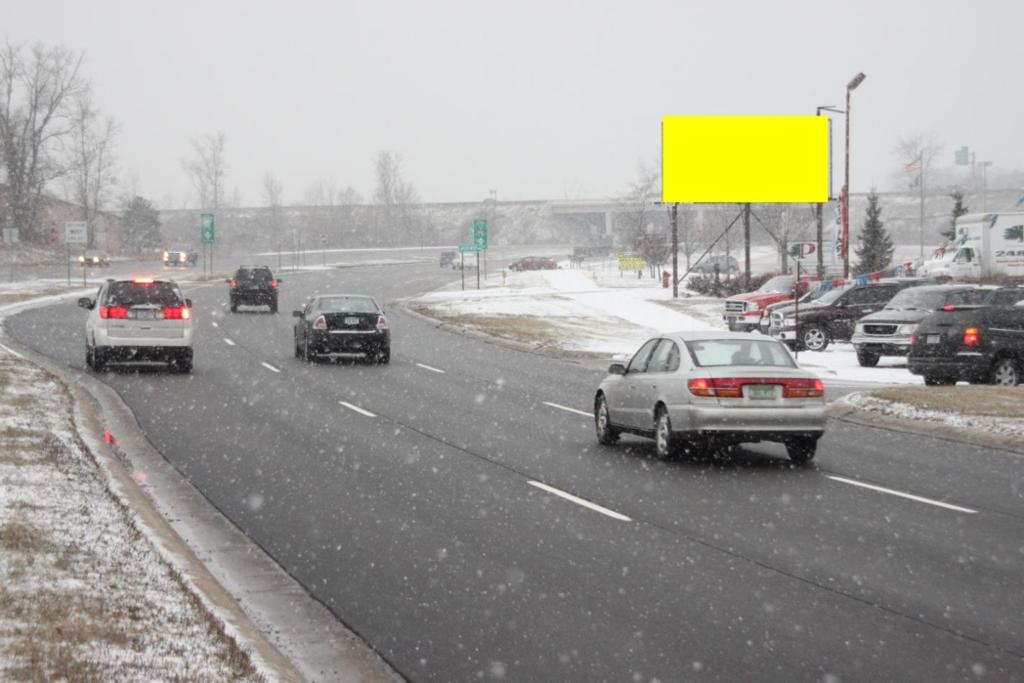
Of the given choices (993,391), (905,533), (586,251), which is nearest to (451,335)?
(993,391)

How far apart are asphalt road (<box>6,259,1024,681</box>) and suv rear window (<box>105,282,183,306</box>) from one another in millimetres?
6399

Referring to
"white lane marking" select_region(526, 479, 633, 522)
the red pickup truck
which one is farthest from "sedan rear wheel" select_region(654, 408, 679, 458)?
the red pickup truck

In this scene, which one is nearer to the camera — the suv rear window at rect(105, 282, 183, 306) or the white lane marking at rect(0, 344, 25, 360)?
the suv rear window at rect(105, 282, 183, 306)

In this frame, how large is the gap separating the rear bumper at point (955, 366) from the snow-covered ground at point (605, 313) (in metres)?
2.34

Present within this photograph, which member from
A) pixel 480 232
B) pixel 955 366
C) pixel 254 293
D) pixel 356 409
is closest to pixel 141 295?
pixel 356 409

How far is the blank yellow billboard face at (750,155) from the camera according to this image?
56.2 m

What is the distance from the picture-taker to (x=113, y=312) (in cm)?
2750

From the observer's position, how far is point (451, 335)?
140 ft

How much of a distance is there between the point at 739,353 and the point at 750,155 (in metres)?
41.7

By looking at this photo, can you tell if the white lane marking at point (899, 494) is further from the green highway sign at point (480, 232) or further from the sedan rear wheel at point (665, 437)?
the green highway sign at point (480, 232)

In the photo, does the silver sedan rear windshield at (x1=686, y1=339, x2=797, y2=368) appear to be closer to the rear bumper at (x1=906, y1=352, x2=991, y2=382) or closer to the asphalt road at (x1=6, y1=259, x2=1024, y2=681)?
the asphalt road at (x1=6, y1=259, x2=1024, y2=681)

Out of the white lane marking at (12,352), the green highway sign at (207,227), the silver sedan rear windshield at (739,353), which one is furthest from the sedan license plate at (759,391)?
the green highway sign at (207,227)

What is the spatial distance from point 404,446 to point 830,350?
74.7 feet

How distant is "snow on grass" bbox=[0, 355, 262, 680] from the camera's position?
642 centimetres
